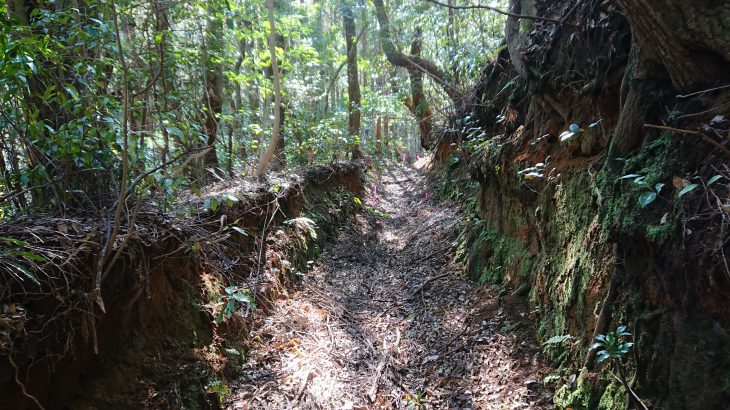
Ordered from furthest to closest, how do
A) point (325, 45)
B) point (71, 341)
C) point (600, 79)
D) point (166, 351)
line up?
point (325, 45), point (600, 79), point (166, 351), point (71, 341)

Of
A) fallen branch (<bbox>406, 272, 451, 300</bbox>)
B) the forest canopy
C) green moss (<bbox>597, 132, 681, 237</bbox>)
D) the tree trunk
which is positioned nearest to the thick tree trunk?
green moss (<bbox>597, 132, 681, 237</bbox>)

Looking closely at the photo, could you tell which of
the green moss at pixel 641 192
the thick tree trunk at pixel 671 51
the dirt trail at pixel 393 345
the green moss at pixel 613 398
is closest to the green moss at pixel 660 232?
the green moss at pixel 641 192

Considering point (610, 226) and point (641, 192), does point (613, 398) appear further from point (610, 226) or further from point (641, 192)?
point (641, 192)

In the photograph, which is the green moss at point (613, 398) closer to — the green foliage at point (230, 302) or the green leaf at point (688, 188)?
the green leaf at point (688, 188)

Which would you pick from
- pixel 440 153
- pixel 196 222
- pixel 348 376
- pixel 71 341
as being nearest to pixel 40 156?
pixel 196 222

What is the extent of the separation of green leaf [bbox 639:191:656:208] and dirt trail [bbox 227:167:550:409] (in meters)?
1.91

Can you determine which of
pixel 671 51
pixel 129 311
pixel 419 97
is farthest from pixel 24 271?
pixel 419 97

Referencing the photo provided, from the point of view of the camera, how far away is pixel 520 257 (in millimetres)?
4734

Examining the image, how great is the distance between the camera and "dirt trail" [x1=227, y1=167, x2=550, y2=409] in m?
3.62

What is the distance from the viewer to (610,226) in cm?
291

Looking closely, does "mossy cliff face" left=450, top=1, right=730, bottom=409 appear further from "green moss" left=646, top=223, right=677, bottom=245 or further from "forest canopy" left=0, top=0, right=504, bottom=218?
"forest canopy" left=0, top=0, right=504, bottom=218

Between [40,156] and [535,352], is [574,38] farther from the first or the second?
[40,156]

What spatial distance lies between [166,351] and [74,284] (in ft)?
3.45

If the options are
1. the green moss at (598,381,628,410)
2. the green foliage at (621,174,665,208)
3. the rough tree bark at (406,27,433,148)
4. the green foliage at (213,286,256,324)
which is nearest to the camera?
the green foliage at (621,174,665,208)
